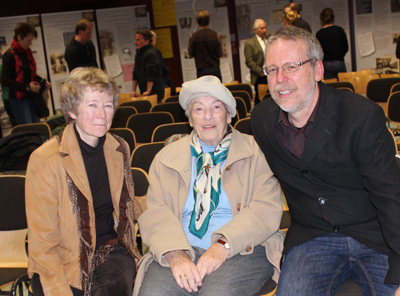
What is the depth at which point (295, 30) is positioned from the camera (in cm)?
231

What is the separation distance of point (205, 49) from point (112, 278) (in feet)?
19.7

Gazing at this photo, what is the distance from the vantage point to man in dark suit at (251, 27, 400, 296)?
7.02 feet

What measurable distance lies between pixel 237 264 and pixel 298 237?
0.34 metres

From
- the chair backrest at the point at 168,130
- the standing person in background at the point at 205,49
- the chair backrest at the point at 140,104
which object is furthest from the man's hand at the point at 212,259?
the standing person in background at the point at 205,49

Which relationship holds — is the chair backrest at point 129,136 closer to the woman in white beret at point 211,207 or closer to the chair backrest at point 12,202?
the chair backrest at point 12,202

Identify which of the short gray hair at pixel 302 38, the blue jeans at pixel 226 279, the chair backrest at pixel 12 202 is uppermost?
the short gray hair at pixel 302 38

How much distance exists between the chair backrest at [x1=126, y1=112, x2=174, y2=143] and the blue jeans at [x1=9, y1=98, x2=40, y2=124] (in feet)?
8.95

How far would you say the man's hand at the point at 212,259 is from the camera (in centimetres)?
232

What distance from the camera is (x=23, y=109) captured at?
289 inches

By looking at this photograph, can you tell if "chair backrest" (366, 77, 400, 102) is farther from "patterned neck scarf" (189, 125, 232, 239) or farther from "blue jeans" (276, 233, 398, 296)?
"blue jeans" (276, 233, 398, 296)

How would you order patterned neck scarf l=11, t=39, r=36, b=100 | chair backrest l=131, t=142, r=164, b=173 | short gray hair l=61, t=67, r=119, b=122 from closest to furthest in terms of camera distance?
short gray hair l=61, t=67, r=119, b=122, chair backrest l=131, t=142, r=164, b=173, patterned neck scarf l=11, t=39, r=36, b=100

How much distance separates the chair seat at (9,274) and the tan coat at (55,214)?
461 millimetres

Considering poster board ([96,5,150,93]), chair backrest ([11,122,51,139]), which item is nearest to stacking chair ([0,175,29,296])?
chair backrest ([11,122,51,139])

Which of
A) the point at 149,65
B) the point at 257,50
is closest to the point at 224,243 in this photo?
the point at 149,65
